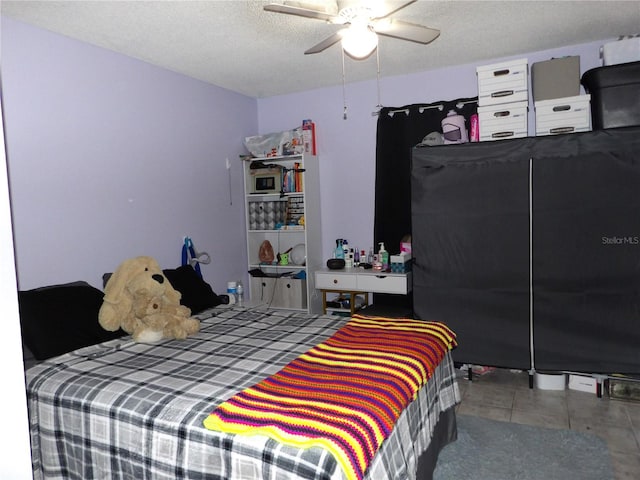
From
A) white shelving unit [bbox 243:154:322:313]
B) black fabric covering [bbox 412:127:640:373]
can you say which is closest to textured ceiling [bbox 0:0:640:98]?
black fabric covering [bbox 412:127:640:373]

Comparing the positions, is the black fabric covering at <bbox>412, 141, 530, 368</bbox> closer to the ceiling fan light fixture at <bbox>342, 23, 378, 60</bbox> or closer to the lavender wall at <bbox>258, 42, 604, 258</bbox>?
the lavender wall at <bbox>258, 42, 604, 258</bbox>

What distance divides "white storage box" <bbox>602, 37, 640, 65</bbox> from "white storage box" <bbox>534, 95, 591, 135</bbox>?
29 centimetres

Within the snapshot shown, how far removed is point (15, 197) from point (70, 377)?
1.26 m

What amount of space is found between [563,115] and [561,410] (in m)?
2.07

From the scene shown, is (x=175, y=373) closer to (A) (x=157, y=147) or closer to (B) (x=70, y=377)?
(B) (x=70, y=377)

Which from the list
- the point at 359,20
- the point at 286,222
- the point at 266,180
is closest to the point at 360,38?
the point at 359,20

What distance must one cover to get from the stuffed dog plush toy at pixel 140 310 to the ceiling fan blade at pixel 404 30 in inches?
74.5

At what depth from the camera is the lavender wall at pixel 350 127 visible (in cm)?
404

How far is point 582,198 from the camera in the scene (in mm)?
2934

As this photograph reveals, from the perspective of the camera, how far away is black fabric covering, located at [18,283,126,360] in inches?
89.2

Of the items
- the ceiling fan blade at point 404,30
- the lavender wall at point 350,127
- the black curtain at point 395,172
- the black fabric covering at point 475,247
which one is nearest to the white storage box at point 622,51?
the black fabric covering at point 475,247

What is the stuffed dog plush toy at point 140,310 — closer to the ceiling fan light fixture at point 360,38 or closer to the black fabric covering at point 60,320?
the black fabric covering at point 60,320

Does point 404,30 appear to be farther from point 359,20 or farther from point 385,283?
Answer: point 385,283

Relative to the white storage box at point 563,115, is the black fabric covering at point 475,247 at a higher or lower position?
lower
